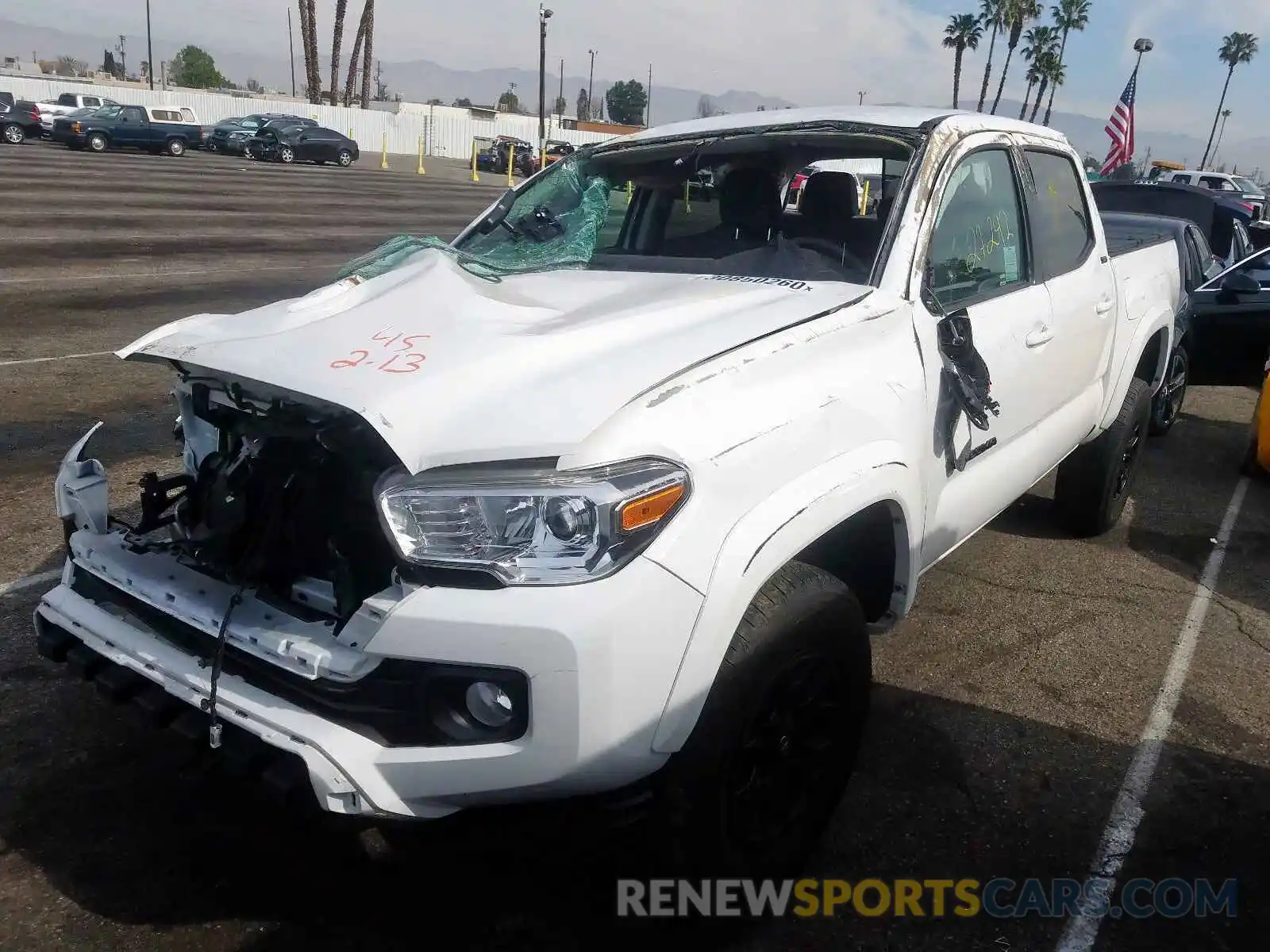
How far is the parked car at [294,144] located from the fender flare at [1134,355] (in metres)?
35.2

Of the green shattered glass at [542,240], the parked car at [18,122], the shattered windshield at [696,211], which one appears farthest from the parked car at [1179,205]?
the parked car at [18,122]

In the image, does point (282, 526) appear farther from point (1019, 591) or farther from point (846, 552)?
point (1019, 591)

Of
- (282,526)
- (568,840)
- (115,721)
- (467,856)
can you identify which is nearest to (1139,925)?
(568,840)

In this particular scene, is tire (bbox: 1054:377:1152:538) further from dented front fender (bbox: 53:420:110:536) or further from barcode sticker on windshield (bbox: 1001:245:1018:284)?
dented front fender (bbox: 53:420:110:536)

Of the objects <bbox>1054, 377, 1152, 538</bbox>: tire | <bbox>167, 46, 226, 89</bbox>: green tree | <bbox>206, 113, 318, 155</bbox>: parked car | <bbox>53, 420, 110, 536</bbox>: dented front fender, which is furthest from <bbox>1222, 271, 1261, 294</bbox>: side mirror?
<bbox>167, 46, 226, 89</bbox>: green tree

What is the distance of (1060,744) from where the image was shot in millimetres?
3434

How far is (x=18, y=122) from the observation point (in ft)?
104

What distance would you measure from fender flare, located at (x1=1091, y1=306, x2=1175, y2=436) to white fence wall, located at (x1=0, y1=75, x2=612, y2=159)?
136 ft

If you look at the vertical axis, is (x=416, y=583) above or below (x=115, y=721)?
above

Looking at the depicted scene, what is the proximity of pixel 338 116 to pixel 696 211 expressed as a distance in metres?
48.3

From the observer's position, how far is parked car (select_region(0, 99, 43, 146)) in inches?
1225

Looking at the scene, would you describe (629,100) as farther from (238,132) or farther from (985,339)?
(985,339)

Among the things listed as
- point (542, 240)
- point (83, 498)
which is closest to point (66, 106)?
point (542, 240)

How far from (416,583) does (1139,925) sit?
6.75 ft
